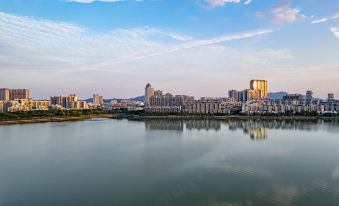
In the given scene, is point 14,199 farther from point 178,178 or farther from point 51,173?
point 178,178

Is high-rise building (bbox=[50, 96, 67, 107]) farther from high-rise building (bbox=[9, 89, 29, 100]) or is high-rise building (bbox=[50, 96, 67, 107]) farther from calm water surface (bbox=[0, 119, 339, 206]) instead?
calm water surface (bbox=[0, 119, 339, 206])

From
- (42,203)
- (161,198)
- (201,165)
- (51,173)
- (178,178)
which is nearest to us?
(42,203)

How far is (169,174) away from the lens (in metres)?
5.42

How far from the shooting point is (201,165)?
619 centimetres

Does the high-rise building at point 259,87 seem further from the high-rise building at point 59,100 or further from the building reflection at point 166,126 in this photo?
the building reflection at point 166,126

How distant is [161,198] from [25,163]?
3719 millimetres

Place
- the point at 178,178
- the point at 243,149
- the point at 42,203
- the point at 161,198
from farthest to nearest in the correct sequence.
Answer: the point at 243,149 → the point at 178,178 → the point at 161,198 → the point at 42,203

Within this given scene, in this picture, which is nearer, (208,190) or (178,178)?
(208,190)

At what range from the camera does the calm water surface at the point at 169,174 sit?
13.6 feet

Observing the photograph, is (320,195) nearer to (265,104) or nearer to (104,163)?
(104,163)

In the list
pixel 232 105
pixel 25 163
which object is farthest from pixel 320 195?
pixel 232 105

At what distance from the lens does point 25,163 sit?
253 inches

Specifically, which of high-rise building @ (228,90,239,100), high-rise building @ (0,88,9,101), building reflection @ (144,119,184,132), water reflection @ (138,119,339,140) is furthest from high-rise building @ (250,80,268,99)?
high-rise building @ (0,88,9,101)

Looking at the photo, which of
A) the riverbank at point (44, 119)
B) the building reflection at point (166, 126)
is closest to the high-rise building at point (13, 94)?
the riverbank at point (44, 119)
